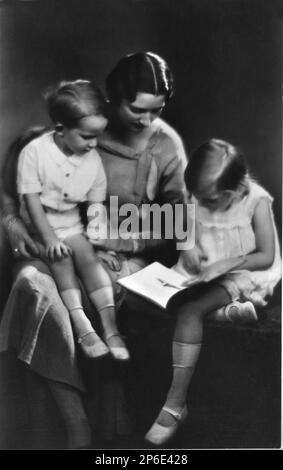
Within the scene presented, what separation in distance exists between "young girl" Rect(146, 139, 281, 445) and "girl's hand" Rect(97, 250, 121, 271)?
0.81 feet

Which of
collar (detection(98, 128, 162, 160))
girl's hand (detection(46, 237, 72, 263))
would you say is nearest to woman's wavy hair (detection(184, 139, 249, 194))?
collar (detection(98, 128, 162, 160))

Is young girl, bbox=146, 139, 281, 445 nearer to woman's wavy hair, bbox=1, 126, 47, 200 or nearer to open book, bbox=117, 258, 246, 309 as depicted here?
open book, bbox=117, 258, 246, 309

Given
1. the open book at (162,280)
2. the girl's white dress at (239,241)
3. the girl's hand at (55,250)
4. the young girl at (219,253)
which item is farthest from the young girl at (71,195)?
the girl's white dress at (239,241)

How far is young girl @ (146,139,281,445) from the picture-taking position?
10.6 ft

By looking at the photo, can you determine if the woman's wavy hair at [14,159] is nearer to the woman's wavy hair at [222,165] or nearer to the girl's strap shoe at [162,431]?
the woman's wavy hair at [222,165]

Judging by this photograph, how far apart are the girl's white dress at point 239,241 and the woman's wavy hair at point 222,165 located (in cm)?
6

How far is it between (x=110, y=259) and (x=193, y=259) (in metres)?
0.33

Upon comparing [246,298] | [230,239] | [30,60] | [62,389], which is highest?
[30,60]

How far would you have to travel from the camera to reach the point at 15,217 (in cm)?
323

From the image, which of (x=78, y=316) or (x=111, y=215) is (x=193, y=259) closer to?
(x=111, y=215)

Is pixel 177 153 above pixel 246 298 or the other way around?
above
